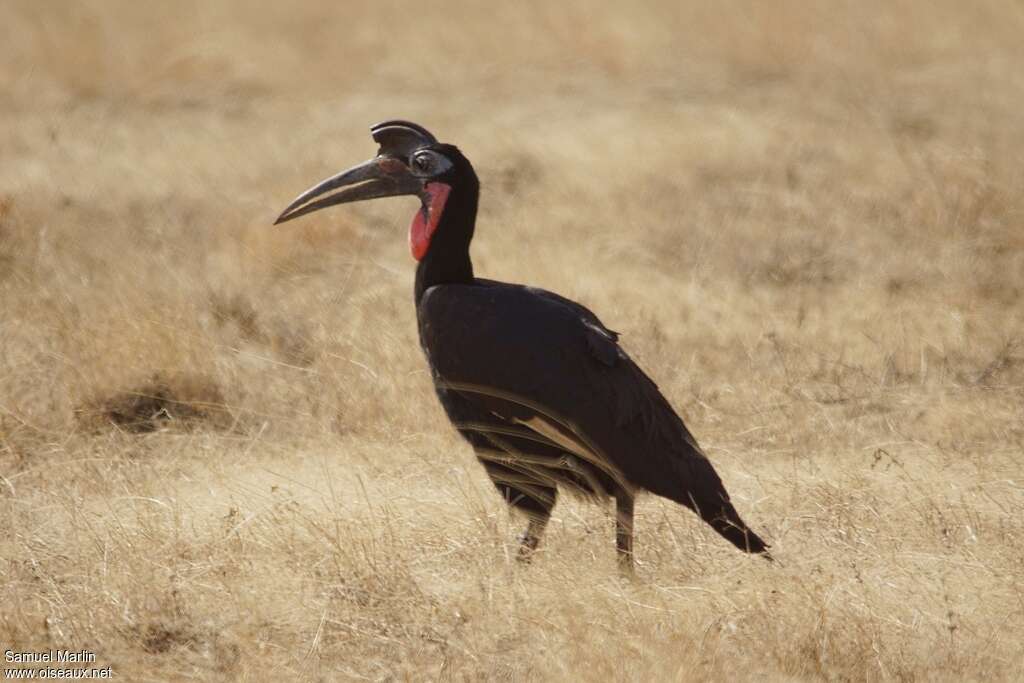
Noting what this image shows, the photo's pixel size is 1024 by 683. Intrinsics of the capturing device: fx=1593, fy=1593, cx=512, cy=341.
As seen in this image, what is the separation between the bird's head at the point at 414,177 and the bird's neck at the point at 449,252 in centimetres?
2

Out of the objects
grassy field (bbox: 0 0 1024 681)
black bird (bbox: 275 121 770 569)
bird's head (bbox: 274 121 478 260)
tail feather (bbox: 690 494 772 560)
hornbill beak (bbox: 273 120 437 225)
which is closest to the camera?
grassy field (bbox: 0 0 1024 681)

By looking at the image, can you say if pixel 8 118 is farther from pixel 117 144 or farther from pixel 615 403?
pixel 615 403

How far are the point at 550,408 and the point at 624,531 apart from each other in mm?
442

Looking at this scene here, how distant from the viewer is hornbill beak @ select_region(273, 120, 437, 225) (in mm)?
5531

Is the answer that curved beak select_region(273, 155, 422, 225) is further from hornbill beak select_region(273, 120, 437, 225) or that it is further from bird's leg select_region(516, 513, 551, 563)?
bird's leg select_region(516, 513, 551, 563)

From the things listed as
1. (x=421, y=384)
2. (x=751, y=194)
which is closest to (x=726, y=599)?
(x=421, y=384)

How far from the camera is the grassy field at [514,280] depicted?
173 inches

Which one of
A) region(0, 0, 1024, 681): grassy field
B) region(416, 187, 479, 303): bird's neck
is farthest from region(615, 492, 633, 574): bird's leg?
region(416, 187, 479, 303): bird's neck

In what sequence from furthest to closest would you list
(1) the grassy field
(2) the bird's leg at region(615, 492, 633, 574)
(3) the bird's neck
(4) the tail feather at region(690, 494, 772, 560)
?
1. (3) the bird's neck
2. (2) the bird's leg at region(615, 492, 633, 574)
3. (4) the tail feather at region(690, 494, 772, 560)
4. (1) the grassy field

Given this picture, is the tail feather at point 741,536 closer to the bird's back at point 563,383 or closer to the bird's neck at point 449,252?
the bird's back at point 563,383

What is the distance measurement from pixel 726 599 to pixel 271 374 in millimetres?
2858

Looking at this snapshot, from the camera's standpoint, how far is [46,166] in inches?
403

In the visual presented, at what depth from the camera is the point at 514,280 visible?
8.13 meters

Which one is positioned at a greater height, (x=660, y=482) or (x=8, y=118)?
(x=8, y=118)
